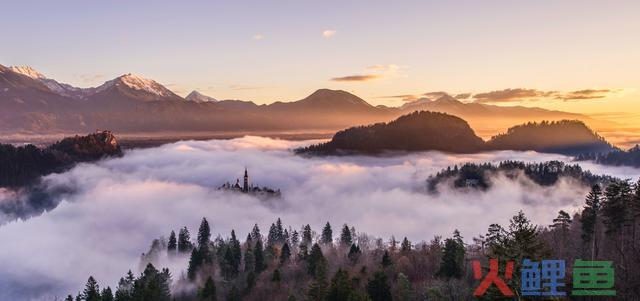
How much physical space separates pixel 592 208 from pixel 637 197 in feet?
47.7

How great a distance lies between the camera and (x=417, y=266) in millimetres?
115812

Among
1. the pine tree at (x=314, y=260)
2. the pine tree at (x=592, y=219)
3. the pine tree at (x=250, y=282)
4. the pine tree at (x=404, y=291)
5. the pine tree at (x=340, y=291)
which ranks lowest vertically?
the pine tree at (x=250, y=282)

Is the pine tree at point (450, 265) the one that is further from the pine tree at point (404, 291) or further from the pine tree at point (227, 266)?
the pine tree at point (227, 266)

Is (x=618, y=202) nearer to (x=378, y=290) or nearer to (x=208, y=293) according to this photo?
(x=378, y=290)

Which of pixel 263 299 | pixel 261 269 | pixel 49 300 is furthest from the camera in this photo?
pixel 49 300

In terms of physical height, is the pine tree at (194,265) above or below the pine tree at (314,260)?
below

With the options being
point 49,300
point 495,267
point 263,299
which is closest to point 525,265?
point 495,267

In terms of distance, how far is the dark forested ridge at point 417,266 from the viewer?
6034 cm

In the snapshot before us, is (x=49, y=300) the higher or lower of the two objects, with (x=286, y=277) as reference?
lower

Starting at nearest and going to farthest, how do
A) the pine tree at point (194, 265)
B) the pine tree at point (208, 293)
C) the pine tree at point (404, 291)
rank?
the pine tree at point (404, 291), the pine tree at point (208, 293), the pine tree at point (194, 265)

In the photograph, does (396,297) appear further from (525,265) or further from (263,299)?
(525,265)

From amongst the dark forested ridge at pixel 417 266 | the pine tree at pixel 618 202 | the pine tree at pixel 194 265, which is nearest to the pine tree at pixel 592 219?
the dark forested ridge at pixel 417 266

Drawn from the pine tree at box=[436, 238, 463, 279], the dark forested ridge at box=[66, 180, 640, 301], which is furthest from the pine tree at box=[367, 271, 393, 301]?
the pine tree at box=[436, 238, 463, 279]

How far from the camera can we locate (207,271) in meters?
140
